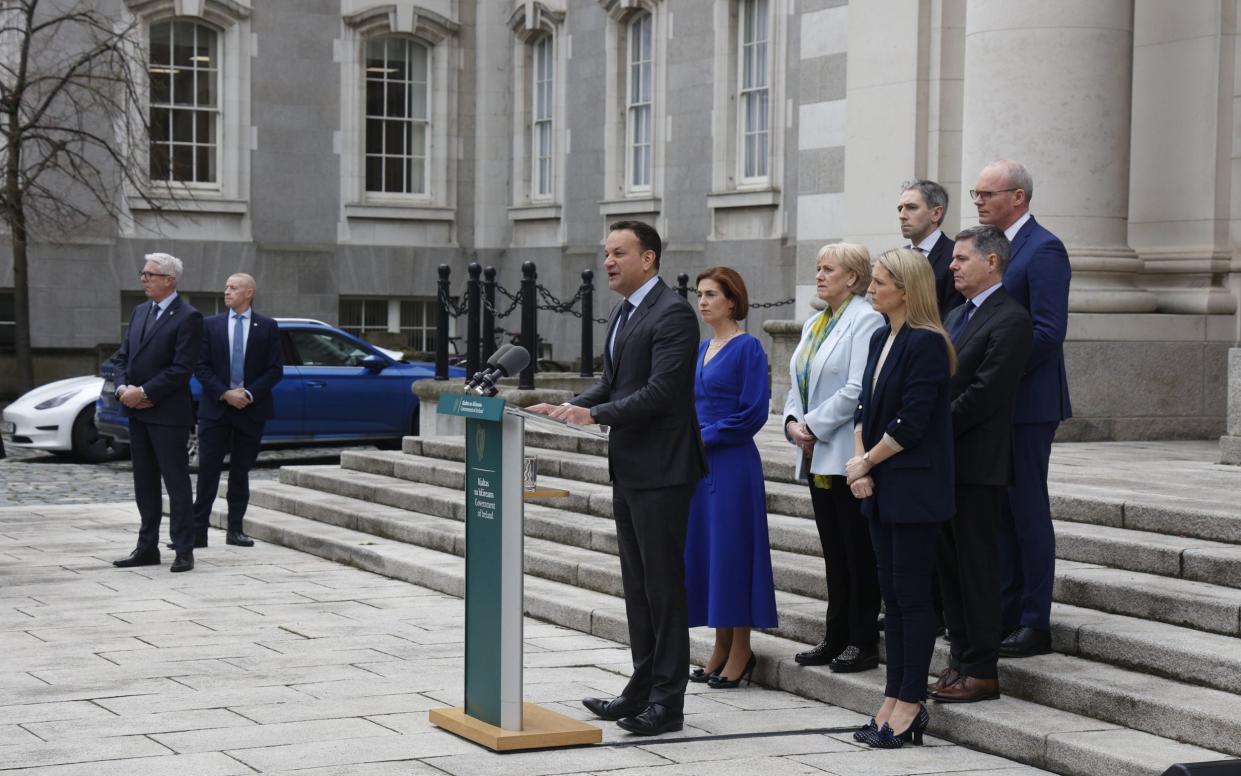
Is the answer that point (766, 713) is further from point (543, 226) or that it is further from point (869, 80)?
point (543, 226)

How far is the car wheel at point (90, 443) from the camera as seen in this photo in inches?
771

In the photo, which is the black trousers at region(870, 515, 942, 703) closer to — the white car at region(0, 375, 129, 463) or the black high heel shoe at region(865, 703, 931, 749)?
the black high heel shoe at region(865, 703, 931, 749)

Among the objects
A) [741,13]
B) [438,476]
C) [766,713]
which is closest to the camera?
[766,713]

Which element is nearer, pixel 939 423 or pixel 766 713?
pixel 939 423

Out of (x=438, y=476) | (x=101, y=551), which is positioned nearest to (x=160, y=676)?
(x=101, y=551)

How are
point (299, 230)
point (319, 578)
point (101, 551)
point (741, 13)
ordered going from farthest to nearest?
point (299, 230) → point (741, 13) → point (101, 551) → point (319, 578)

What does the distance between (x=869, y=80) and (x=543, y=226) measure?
14547 mm

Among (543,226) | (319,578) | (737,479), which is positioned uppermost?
(543,226)

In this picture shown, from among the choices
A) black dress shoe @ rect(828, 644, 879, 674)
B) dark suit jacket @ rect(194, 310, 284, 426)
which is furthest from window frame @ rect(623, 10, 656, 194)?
black dress shoe @ rect(828, 644, 879, 674)

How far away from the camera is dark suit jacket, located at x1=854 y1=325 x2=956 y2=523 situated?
6.99 metres

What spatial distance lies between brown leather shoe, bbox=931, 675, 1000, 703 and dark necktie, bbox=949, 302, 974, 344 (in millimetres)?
1395

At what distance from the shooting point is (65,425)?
19.5 m

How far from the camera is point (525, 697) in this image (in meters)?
8.09

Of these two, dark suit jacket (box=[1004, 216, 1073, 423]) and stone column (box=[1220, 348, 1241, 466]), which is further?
stone column (box=[1220, 348, 1241, 466])
